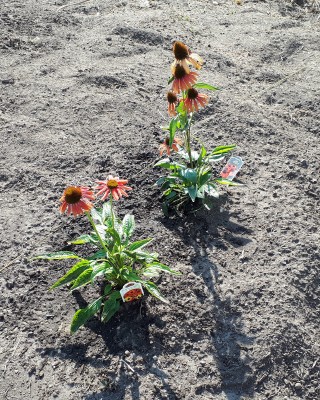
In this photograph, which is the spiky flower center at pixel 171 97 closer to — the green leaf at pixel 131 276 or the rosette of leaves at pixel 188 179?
the rosette of leaves at pixel 188 179

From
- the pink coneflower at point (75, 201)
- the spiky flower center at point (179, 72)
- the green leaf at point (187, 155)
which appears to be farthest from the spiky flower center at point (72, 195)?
the green leaf at point (187, 155)

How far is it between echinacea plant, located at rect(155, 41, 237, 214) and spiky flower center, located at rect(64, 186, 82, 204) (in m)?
0.74

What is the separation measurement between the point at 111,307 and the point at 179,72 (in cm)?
117

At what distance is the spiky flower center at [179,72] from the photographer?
2.54 meters

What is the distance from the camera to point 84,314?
96.4 inches

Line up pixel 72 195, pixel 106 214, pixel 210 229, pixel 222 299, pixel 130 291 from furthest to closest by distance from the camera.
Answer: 1. pixel 210 229
2. pixel 106 214
3. pixel 222 299
4. pixel 130 291
5. pixel 72 195

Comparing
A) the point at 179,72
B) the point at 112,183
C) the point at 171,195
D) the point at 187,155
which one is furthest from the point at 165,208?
the point at 179,72

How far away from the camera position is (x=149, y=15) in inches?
202

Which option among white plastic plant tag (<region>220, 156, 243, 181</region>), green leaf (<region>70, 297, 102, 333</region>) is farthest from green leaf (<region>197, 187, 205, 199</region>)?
green leaf (<region>70, 297, 102, 333</region>)

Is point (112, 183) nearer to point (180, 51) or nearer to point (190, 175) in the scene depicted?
point (190, 175)

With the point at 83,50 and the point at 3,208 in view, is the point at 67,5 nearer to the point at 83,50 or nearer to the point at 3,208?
the point at 83,50

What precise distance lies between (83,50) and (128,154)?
5.14 ft

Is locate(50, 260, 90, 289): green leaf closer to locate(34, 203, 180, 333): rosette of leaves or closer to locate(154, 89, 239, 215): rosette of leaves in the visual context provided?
locate(34, 203, 180, 333): rosette of leaves

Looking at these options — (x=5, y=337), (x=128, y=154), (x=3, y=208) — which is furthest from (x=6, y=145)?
(x=5, y=337)
